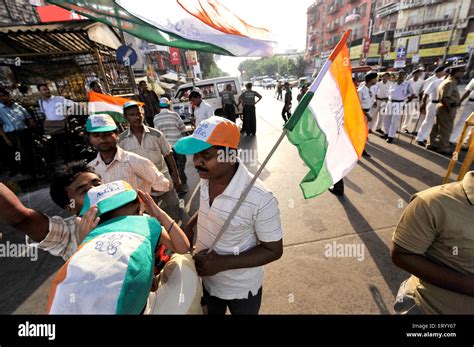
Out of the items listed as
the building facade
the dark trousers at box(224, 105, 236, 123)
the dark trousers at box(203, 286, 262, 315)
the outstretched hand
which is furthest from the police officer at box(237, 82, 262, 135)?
the building facade

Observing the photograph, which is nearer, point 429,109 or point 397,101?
point 429,109

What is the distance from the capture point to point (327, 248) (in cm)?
305

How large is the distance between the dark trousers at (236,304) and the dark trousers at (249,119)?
25.5 ft

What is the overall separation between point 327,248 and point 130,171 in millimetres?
2620

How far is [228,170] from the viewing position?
1.37 metres

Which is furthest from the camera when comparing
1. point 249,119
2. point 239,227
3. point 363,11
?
point 363,11

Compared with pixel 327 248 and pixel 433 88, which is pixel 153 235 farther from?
pixel 433 88

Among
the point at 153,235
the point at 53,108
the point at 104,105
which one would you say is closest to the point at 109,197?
the point at 153,235

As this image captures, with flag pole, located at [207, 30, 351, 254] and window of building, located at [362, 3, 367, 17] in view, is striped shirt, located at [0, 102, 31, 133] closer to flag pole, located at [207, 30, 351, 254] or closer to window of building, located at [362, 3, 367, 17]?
flag pole, located at [207, 30, 351, 254]

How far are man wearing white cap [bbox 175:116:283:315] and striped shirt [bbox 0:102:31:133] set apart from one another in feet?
20.6

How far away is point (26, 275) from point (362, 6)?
176ft

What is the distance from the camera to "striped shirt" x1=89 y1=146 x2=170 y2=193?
85.4 inches
